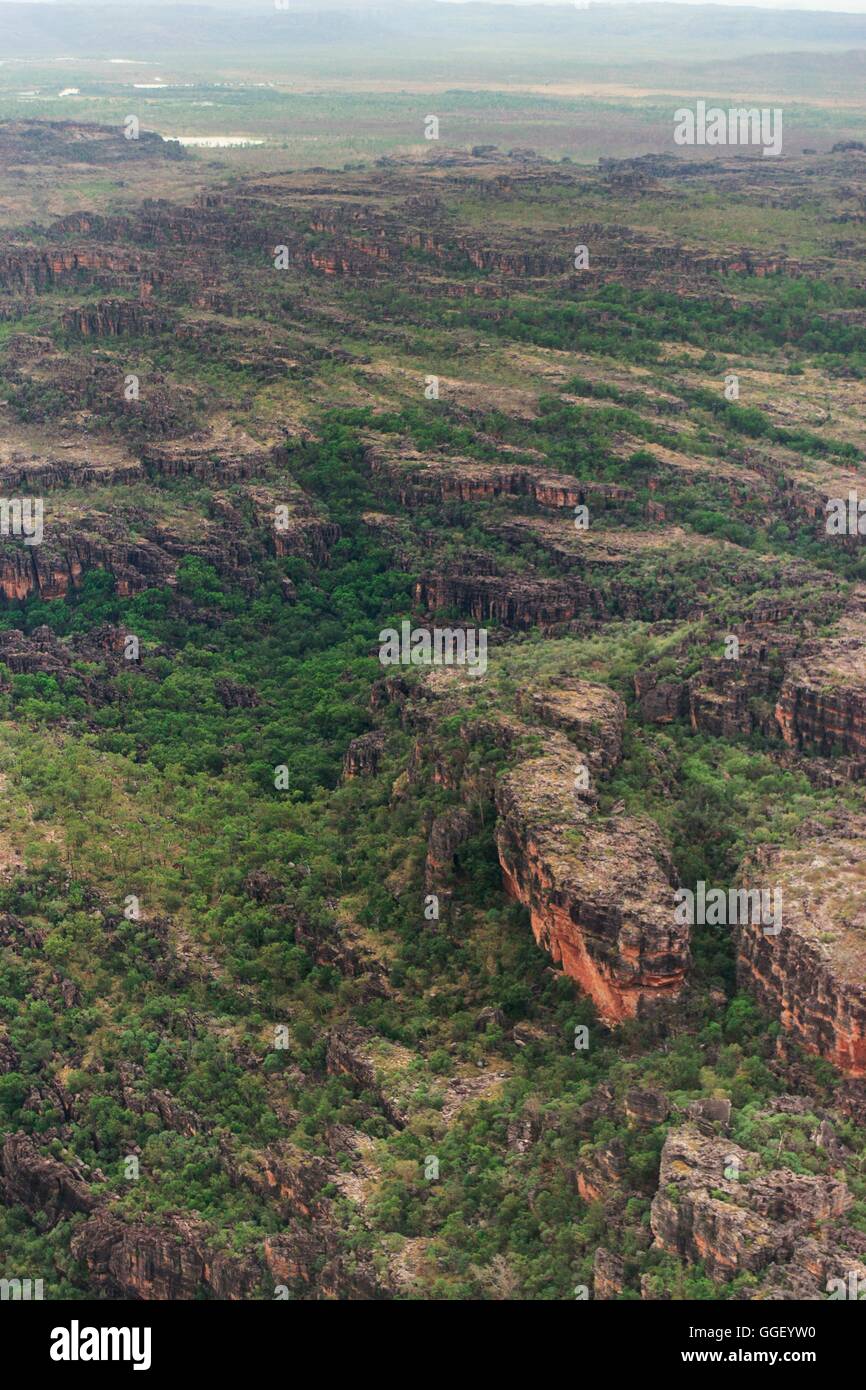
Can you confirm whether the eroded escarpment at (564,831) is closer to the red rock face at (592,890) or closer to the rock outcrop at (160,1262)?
the red rock face at (592,890)

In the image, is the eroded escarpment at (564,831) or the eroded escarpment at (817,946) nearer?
the eroded escarpment at (817,946)

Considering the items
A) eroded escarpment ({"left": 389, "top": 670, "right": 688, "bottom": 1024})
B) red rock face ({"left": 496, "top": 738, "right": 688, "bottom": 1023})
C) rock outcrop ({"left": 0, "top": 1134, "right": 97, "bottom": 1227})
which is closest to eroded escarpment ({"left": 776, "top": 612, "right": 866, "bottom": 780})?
eroded escarpment ({"left": 389, "top": 670, "right": 688, "bottom": 1024})

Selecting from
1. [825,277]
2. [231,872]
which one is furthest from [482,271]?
[231,872]

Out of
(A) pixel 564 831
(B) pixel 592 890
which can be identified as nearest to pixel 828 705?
(A) pixel 564 831

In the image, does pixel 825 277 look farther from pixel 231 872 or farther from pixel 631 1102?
pixel 631 1102

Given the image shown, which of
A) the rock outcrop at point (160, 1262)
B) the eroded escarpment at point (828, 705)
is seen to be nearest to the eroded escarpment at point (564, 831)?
the eroded escarpment at point (828, 705)

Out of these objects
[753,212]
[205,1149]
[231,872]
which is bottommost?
[205,1149]

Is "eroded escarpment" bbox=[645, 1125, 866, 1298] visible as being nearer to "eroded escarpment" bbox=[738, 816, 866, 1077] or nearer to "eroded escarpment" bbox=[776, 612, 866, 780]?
"eroded escarpment" bbox=[738, 816, 866, 1077]
